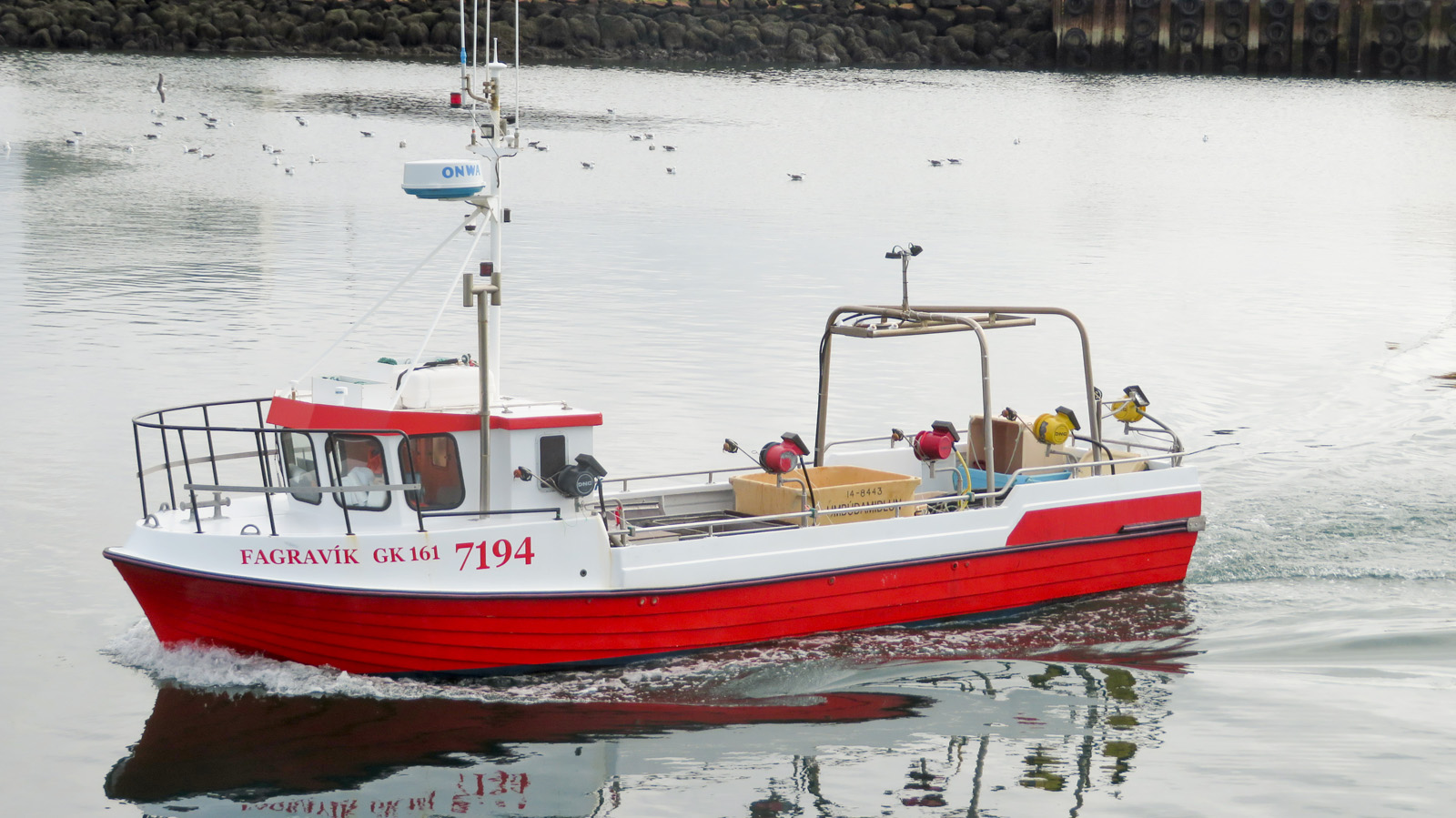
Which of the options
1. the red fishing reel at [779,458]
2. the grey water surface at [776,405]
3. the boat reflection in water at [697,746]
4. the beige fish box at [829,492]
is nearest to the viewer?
the boat reflection in water at [697,746]

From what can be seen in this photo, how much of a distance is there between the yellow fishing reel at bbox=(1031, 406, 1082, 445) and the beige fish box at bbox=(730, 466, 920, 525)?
140 cm

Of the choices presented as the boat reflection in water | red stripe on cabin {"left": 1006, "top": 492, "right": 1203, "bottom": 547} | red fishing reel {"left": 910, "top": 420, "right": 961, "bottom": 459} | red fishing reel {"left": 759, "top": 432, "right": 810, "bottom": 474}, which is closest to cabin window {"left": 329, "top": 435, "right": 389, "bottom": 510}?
the boat reflection in water

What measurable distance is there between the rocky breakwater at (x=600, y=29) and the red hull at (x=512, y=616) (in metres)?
63.7

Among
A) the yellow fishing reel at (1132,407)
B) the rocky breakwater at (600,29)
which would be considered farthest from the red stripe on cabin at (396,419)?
the rocky breakwater at (600,29)

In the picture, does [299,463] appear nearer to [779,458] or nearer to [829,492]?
[779,458]

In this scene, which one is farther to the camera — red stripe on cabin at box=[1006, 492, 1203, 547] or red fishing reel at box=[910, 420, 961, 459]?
red fishing reel at box=[910, 420, 961, 459]

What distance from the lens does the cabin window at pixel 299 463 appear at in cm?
1096

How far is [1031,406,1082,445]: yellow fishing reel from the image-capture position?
13227mm

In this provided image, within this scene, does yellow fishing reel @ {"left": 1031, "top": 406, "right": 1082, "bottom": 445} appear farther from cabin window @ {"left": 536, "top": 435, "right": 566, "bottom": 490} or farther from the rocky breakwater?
the rocky breakwater

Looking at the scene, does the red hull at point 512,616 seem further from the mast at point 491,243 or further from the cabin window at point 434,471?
the mast at point 491,243

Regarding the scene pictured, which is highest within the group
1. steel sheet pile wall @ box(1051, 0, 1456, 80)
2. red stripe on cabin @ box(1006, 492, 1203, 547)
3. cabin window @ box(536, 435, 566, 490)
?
steel sheet pile wall @ box(1051, 0, 1456, 80)

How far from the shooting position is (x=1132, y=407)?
1380cm

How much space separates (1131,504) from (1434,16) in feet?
218

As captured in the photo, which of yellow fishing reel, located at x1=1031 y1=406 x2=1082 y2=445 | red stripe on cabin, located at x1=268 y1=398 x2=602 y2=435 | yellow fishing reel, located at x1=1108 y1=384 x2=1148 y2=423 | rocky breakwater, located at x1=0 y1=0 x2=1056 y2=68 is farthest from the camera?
rocky breakwater, located at x1=0 y1=0 x2=1056 y2=68
